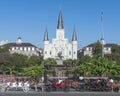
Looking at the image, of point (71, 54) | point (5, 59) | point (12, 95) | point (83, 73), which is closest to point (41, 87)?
point (12, 95)

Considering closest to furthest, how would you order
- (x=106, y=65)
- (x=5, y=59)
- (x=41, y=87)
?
(x=41, y=87), (x=106, y=65), (x=5, y=59)

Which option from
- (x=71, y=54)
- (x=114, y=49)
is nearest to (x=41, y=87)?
(x=114, y=49)

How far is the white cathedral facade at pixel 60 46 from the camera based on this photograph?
16738 cm

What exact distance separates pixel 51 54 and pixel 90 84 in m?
139

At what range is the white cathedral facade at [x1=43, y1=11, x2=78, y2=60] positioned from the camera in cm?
16738

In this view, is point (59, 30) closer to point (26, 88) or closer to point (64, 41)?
point (64, 41)

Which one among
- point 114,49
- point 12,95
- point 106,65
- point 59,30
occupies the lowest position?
point 12,95

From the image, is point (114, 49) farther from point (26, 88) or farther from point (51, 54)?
point (26, 88)

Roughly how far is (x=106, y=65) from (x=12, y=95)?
84.8ft

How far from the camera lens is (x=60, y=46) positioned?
17038cm

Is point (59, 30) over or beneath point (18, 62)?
over

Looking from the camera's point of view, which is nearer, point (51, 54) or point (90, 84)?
point (90, 84)

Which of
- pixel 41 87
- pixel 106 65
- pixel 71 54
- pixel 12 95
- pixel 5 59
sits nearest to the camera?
pixel 12 95

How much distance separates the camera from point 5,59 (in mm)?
95750
